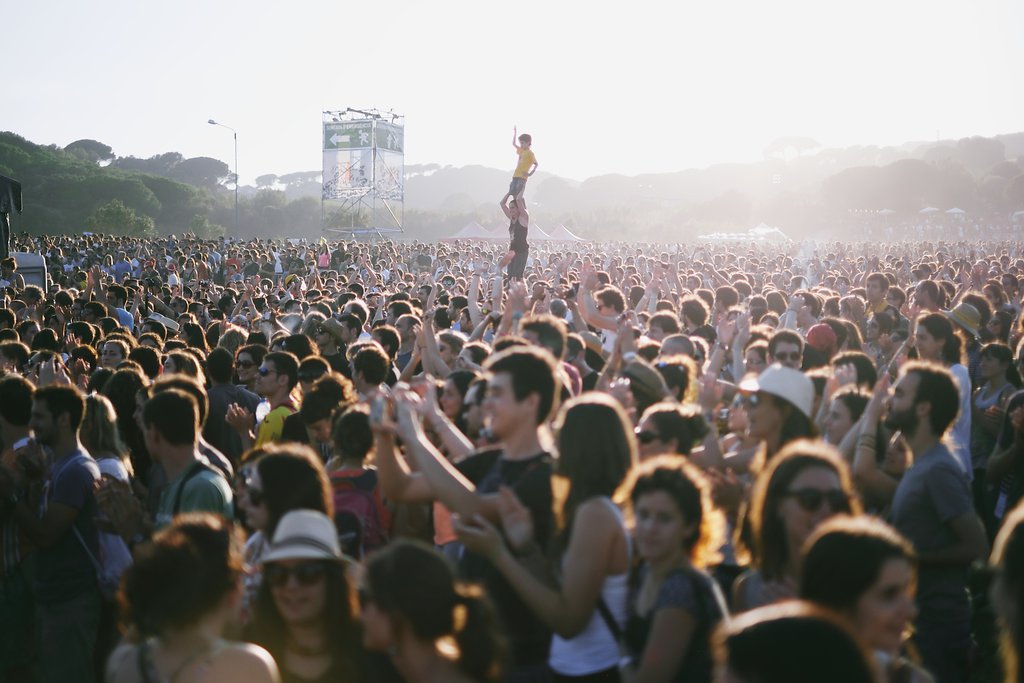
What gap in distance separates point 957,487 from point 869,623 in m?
2.00

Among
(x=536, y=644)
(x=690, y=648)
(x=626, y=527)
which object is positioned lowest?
(x=536, y=644)

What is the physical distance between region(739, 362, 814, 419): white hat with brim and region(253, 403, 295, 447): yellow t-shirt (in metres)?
2.96

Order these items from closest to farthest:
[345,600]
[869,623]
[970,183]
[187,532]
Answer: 1. [869,623]
2. [187,532]
3. [345,600]
4. [970,183]

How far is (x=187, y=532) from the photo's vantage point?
9.73ft

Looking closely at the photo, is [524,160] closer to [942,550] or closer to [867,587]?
[942,550]

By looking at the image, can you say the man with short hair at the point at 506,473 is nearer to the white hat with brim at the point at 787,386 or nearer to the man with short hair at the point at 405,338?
the white hat with brim at the point at 787,386

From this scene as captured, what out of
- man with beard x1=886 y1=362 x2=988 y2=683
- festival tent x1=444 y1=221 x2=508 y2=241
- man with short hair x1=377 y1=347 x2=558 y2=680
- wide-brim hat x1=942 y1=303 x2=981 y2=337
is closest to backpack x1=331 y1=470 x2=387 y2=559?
man with short hair x1=377 y1=347 x2=558 y2=680

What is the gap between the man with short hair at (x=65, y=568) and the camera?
4793 mm

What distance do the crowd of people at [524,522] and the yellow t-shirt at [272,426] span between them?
0.10 feet

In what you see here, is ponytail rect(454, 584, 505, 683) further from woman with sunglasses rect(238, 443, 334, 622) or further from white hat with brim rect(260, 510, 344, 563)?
woman with sunglasses rect(238, 443, 334, 622)

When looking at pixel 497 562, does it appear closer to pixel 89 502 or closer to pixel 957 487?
pixel 957 487

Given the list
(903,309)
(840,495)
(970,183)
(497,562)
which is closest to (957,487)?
(840,495)

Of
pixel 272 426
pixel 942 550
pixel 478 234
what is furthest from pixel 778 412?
pixel 478 234

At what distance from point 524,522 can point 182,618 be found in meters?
1.18
